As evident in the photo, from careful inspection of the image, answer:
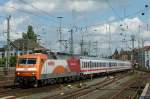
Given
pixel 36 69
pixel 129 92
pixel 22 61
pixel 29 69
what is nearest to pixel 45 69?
pixel 36 69

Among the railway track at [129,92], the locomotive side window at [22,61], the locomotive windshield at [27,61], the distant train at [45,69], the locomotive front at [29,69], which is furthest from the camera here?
the locomotive side window at [22,61]

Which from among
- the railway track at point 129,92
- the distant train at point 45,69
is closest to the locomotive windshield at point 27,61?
the distant train at point 45,69

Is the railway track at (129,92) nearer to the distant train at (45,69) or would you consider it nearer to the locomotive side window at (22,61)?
the distant train at (45,69)

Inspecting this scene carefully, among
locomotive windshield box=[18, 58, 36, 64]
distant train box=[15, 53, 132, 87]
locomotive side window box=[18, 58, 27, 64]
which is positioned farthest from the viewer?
locomotive side window box=[18, 58, 27, 64]

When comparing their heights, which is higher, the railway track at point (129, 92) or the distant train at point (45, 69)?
the distant train at point (45, 69)

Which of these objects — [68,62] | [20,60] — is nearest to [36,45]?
[68,62]

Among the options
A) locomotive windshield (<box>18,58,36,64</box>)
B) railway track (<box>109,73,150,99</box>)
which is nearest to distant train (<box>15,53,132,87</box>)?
locomotive windshield (<box>18,58,36,64</box>)

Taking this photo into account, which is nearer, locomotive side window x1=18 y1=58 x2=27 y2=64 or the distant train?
the distant train

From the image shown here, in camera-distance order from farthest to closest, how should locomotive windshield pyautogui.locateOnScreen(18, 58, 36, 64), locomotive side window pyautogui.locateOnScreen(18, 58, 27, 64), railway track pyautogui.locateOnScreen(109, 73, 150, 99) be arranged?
locomotive side window pyautogui.locateOnScreen(18, 58, 27, 64), locomotive windshield pyautogui.locateOnScreen(18, 58, 36, 64), railway track pyautogui.locateOnScreen(109, 73, 150, 99)

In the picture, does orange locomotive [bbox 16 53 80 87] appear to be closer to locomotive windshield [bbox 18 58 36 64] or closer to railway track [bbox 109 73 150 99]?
locomotive windshield [bbox 18 58 36 64]

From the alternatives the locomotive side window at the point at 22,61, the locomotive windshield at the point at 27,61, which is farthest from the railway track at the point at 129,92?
the locomotive side window at the point at 22,61

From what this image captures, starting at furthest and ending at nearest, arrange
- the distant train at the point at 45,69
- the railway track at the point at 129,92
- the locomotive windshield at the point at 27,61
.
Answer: the locomotive windshield at the point at 27,61 < the distant train at the point at 45,69 < the railway track at the point at 129,92

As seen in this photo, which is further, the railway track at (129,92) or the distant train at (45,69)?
the distant train at (45,69)

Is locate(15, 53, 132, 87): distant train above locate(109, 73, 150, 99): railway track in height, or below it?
above
